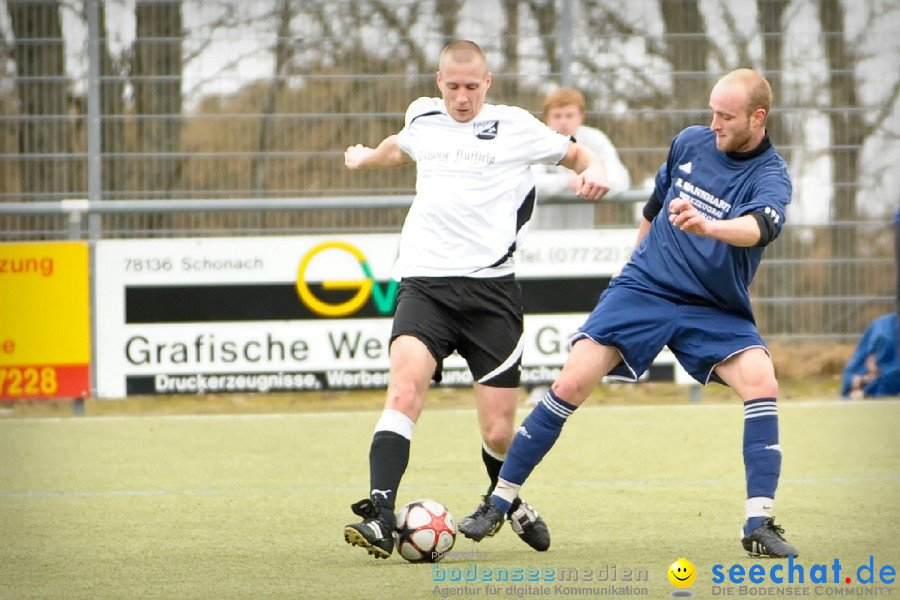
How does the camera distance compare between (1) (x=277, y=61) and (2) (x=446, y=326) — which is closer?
(2) (x=446, y=326)

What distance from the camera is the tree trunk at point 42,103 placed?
36.5 ft

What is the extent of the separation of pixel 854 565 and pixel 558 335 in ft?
18.3

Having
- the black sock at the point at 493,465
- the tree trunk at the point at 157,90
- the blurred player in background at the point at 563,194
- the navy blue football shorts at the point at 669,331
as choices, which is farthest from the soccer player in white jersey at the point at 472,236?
the tree trunk at the point at 157,90

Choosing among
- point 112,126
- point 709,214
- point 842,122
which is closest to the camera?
point 709,214

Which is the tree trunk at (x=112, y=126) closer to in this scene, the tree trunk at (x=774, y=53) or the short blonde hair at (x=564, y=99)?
the short blonde hair at (x=564, y=99)

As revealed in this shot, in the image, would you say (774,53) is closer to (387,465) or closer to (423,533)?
(387,465)

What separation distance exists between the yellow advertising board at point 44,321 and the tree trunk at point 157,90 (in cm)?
103

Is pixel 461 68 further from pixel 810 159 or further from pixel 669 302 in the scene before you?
pixel 810 159

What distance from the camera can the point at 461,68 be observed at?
5.63 metres

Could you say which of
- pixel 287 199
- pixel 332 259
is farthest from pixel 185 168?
pixel 332 259

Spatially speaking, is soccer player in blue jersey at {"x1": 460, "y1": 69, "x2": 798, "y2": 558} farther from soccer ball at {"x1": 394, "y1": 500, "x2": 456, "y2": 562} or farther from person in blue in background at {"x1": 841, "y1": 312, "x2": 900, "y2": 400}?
person in blue in background at {"x1": 841, "y1": 312, "x2": 900, "y2": 400}

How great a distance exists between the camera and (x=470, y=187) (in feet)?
18.8

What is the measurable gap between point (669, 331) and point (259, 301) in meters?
5.25

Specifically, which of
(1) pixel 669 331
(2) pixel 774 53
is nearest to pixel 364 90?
(2) pixel 774 53
